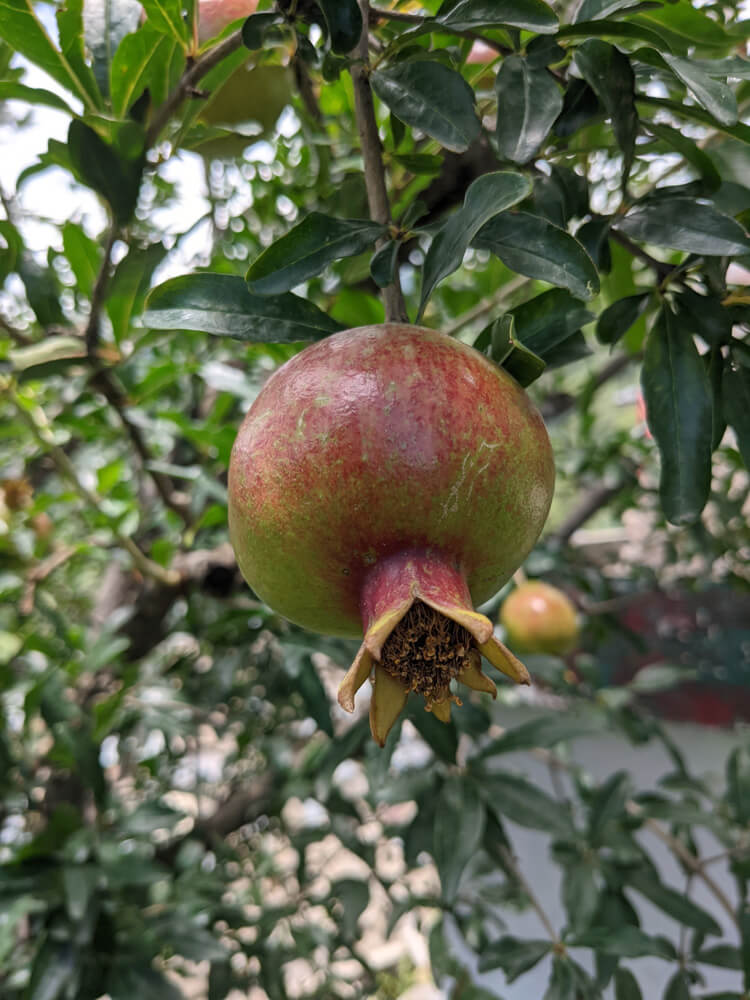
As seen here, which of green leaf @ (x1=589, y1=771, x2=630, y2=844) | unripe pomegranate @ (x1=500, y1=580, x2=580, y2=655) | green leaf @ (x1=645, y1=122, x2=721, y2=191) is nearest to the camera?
green leaf @ (x1=645, y1=122, x2=721, y2=191)

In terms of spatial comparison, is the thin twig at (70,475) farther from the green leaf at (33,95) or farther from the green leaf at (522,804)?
the green leaf at (522,804)

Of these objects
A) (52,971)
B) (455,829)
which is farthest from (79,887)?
(455,829)

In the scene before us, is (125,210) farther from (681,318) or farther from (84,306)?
(84,306)

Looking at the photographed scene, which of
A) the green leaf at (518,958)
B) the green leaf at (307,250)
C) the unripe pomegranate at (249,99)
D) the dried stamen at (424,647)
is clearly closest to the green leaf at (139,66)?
the unripe pomegranate at (249,99)

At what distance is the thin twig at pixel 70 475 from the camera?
840 millimetres

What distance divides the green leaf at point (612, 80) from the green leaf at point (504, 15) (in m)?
0.03

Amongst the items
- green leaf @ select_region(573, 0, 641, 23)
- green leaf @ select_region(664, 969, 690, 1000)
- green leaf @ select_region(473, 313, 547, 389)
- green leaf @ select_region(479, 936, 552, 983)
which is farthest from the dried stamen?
green leaf @ select_region(664, 969, 690, 1000)

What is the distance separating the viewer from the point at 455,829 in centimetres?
80

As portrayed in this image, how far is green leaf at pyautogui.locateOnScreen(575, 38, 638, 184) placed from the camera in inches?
15.9

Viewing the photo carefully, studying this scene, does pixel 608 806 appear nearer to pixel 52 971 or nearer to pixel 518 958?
pixel 518 958

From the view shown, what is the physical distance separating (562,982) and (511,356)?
0.81 meters

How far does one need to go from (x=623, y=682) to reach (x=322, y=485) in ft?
6.15

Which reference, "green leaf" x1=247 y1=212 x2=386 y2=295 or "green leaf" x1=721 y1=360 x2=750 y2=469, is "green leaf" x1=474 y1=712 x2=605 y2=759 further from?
"green leaf" x1=247 y1=212 x2=386 y2=295

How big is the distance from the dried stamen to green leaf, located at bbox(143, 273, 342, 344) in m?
0.19
